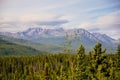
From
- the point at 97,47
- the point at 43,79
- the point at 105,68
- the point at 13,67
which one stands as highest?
the point at 97,47

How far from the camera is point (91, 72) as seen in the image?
124 ft

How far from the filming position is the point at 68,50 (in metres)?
20.6

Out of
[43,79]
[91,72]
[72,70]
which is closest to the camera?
[72,70]

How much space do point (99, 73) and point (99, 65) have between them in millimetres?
1331

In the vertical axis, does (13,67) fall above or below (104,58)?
below

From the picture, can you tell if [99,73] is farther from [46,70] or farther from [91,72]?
[46,70]

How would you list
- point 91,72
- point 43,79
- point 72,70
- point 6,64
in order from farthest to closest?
point 6,64 → point 43,79 → point 91,72 → point 72,70

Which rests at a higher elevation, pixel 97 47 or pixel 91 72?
pixel 97 47

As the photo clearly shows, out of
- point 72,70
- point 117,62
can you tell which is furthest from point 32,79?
point 72,70

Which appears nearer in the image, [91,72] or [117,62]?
[91,72]

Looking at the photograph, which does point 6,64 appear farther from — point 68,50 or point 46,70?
point 68,50

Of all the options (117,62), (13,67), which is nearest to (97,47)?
(117,62)

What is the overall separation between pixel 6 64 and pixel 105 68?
548 feet

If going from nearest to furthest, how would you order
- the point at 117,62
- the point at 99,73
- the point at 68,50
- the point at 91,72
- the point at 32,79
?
the point at 68,50, the point at 99,73, the point at 91,72, the point at 117,62, the point at 32,79
